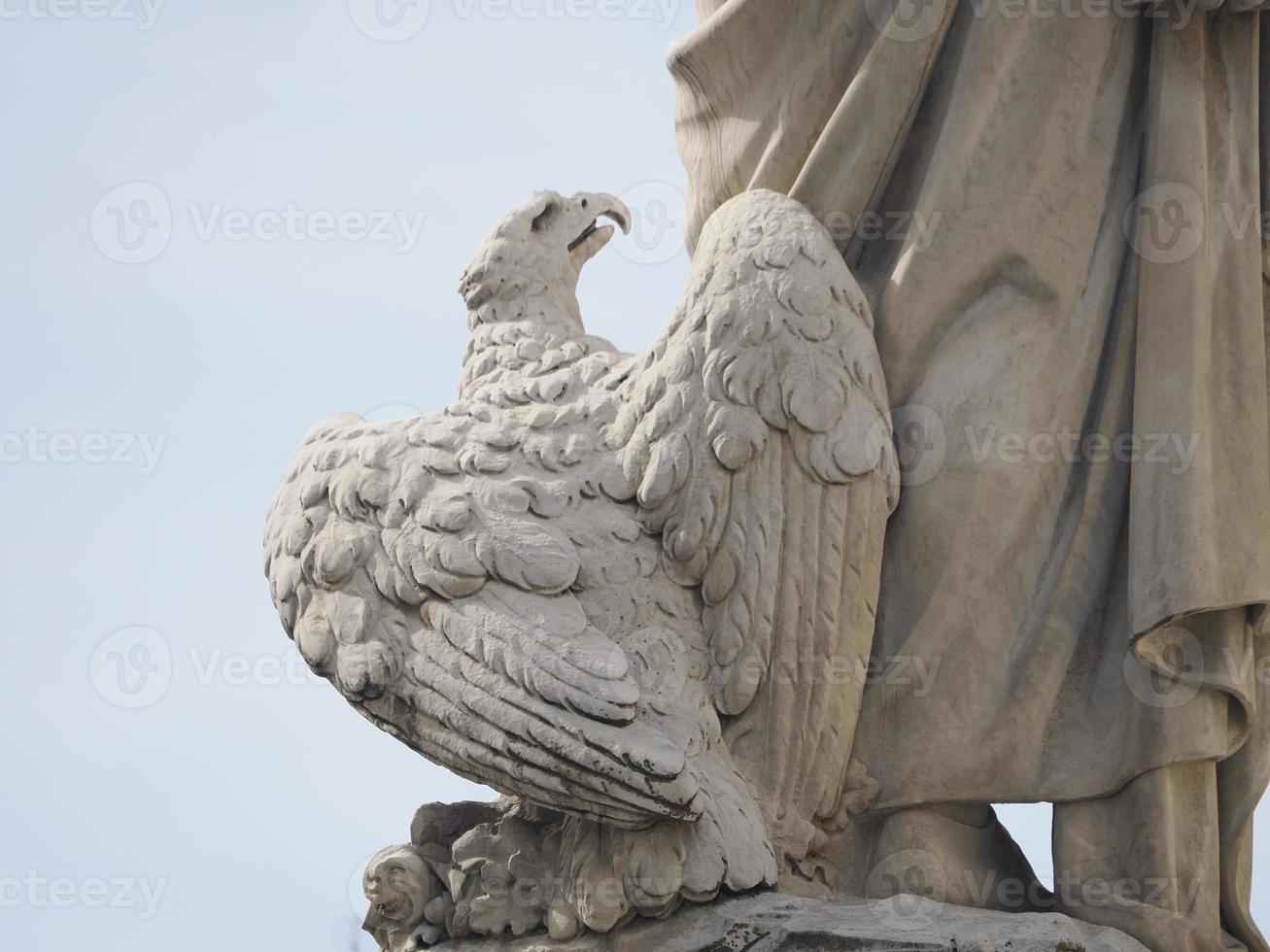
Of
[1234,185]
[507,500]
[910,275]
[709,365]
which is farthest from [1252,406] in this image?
[507,500]

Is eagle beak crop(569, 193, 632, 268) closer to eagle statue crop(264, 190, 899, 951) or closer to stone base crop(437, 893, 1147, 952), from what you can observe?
eagle statue crop(264, 190, 899, 951)

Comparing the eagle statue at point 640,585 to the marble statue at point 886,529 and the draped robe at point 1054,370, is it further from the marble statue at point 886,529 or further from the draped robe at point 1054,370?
the draped robe at point 1054,370

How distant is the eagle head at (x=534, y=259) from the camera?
430cm

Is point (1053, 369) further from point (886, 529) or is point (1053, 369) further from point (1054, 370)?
point (886, 529)

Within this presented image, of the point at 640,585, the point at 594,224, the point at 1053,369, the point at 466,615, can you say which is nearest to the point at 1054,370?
the point at 1053,369

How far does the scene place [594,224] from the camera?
4.46m

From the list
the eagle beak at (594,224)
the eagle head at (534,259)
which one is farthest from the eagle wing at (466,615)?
the eagle beak at (594,224)

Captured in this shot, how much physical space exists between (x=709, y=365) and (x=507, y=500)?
45 centimetres

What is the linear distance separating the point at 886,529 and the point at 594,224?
97 centimetres

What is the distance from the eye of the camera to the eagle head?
4305 millimetres

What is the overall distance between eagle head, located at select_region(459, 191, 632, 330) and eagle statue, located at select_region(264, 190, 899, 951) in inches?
13.0

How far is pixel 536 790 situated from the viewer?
3.69m

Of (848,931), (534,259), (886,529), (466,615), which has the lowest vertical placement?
(848,931)

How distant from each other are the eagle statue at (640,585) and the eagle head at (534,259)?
33cm
